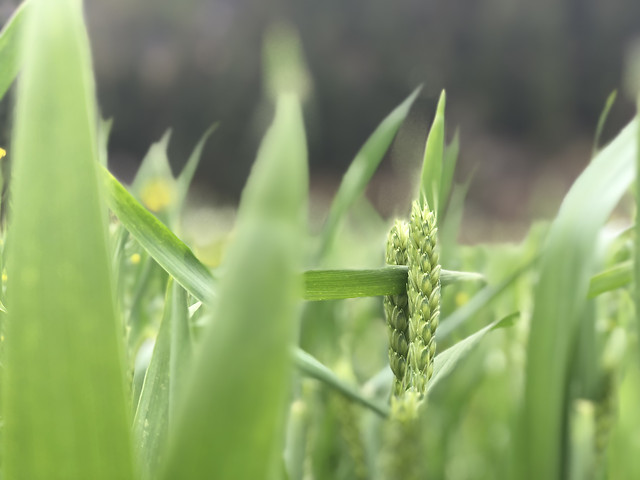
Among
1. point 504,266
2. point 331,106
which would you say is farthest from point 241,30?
point 504,266

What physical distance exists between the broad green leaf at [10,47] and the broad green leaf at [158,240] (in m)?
0.08

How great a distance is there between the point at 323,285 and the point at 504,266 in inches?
27.7

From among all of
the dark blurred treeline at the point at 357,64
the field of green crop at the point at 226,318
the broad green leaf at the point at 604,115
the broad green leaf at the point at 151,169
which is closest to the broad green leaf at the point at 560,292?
the field of green crop at the point at 226,318

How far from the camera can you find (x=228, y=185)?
30.5 ft

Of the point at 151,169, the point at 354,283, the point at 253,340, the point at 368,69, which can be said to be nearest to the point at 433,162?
the point at 354,283

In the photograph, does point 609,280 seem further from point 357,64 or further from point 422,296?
point 357,64

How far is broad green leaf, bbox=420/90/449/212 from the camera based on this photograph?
0.90ft

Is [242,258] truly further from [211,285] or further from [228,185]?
[228,185]

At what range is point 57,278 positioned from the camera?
0.14m

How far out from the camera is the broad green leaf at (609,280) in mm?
309

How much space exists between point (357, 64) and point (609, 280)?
33.5 ft

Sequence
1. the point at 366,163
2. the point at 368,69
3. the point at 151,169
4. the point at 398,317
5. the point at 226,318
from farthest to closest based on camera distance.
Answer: the point at 368,69, the point at 151,169, the point at 366,163, the point at 398,317, the point at 226,318

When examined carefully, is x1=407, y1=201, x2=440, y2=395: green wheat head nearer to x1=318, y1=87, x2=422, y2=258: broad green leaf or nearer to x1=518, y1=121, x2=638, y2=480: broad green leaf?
x1=518, y1=121, x2=638, y2=480: broad green leaf

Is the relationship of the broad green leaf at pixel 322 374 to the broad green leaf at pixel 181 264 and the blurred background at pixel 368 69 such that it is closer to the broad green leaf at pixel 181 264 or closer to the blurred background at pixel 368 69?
the broad green leaf at pixel 181 264
